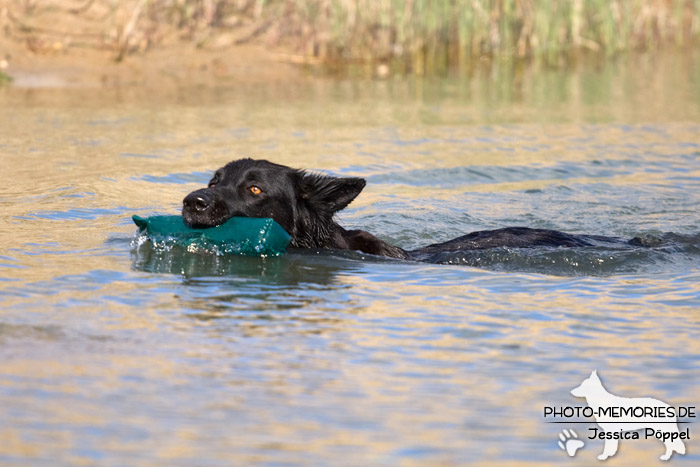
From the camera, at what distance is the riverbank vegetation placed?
18.3 metres

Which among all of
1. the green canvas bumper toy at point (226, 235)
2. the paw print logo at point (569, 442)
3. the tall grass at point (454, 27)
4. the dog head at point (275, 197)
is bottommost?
the paw print logo at point (569, 442)

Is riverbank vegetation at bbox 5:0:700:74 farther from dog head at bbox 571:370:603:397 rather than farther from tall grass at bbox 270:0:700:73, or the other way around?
dog head at bbox 571:370:603:397

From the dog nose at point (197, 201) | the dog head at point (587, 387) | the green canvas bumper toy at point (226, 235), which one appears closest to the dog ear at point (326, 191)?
the green canvas bumper toy at point (226, 235)

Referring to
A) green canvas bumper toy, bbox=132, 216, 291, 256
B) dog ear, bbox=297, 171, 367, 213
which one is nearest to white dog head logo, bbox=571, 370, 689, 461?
green canvas bumper toy, bbox=132, 216, 291, 256

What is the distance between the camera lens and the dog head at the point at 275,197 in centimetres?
669

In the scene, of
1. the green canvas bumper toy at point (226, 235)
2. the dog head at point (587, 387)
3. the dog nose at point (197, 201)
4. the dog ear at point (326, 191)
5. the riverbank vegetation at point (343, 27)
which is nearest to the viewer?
the dog head at point (587, 387)

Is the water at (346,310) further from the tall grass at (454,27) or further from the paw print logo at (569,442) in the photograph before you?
the tall grass at (454,27)

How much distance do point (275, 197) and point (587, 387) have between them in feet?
10.7

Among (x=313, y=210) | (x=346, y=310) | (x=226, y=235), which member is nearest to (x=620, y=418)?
(x=346, y=310)

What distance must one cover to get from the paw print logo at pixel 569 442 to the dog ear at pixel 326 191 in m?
3.44

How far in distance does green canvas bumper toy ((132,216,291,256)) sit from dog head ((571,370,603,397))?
2753 millimetres

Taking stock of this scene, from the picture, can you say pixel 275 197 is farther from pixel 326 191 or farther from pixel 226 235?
pixel 226 235

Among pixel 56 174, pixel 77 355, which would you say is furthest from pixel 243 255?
pixel 56 174

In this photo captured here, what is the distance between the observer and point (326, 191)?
287 inches
